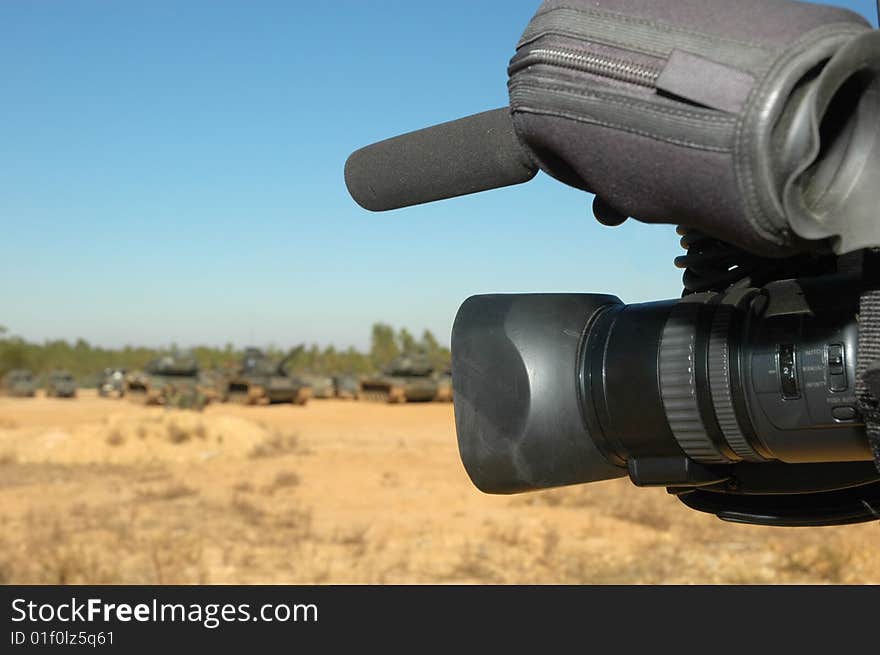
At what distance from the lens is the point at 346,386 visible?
32031mm

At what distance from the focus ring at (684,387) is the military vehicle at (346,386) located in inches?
1211

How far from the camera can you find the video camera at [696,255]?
703mm

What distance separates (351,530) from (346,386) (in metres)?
23.6

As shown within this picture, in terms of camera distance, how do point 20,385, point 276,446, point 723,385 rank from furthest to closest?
point 20,385 → point 276,446 → point 723,385

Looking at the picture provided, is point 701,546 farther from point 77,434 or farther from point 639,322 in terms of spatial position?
point 77,434

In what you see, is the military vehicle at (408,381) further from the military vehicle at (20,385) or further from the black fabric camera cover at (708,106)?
the black fabric camera cover at (708,106)

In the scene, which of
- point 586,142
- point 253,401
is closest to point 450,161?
point 586,142

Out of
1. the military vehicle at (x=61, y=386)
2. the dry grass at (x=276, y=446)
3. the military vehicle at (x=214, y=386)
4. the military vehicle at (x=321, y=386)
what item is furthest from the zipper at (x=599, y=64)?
the military vehicle at (x=61, y=386)

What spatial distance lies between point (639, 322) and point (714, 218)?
18.8 inches

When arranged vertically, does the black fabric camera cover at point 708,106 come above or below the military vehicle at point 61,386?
above

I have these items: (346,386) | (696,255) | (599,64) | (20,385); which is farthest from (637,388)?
(20,385)

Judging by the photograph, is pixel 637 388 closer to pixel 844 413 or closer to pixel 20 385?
pixel 844 413

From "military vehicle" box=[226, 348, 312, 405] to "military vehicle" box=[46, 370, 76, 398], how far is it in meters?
10.8

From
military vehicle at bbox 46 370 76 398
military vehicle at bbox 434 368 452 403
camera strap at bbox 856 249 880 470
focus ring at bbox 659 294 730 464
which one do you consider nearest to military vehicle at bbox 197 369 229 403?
military vehicle at bbox 434 368 452 403
